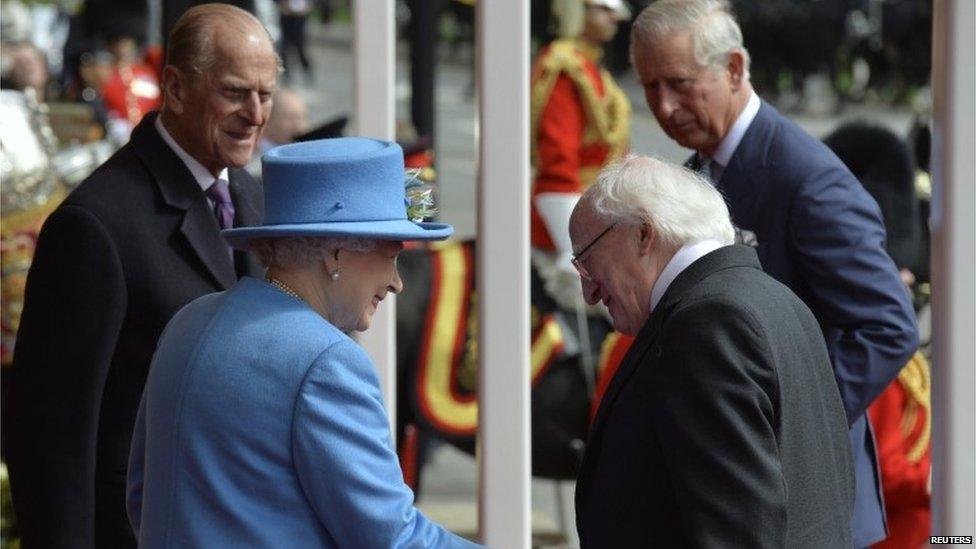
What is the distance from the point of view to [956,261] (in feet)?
11.1

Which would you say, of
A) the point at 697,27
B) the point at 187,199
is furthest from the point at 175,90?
the point at 697,27

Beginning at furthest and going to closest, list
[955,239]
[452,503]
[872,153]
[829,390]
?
[452,503], [872,153], [955,239], [829,390]

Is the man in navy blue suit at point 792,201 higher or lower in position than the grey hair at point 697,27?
lower

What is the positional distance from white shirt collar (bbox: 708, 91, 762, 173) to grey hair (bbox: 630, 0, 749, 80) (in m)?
0.07

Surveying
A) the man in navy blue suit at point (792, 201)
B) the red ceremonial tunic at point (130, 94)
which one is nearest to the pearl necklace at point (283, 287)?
the man in navy blue suit at point (792, 201)

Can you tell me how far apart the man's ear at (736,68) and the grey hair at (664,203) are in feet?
3.08

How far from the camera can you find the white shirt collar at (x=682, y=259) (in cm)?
261

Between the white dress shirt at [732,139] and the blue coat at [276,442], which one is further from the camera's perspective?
the white dress shirt at [732,139]

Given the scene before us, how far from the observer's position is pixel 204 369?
2.44 metres

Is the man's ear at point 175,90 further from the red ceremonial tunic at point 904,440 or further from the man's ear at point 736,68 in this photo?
the red ceremonial tunic at point 904,440

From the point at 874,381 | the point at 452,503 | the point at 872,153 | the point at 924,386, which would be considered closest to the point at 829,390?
the point at 874,381

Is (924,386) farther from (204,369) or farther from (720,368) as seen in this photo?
(204,369)

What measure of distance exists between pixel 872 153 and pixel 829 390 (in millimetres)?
2588

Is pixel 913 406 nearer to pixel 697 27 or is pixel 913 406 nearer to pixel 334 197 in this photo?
pixel 697 27
